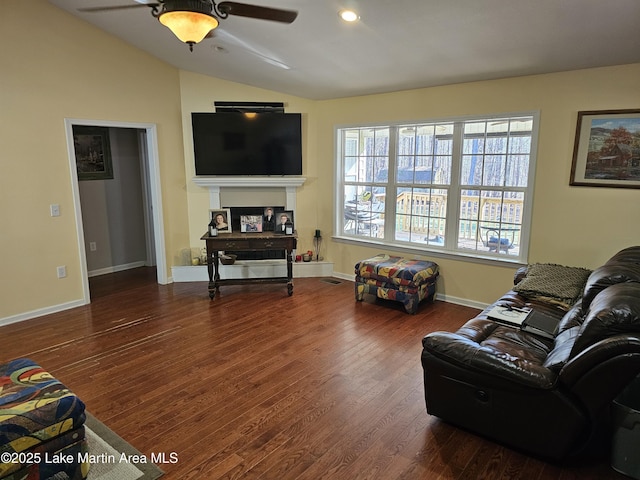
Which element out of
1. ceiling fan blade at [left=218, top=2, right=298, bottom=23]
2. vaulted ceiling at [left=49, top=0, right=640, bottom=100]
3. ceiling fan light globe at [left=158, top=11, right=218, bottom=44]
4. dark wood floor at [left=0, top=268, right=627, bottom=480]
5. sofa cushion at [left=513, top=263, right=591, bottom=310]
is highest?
vaulted ceiling at [left=49, top=0, right=640, bottom=100]

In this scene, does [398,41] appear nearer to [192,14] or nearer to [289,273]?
[192,14]

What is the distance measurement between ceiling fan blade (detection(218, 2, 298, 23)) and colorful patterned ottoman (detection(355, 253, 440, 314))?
274 cm

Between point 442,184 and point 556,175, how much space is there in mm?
1188

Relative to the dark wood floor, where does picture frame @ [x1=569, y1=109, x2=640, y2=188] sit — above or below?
above

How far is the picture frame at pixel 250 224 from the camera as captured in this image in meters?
5.21

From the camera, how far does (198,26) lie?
242 centimetres

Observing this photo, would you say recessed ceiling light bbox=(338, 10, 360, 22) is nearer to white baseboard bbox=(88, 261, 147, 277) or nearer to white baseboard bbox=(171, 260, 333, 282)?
white baseboard bbox=(171, 260, 333, 282)

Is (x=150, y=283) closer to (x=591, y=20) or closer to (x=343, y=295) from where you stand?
(x=343, y=295)

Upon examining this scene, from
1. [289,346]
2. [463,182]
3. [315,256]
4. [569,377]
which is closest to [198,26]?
[289,346]

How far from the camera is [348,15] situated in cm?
311

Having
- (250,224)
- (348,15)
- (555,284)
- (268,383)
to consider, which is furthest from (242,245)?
(555,284)

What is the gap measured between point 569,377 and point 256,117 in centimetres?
446

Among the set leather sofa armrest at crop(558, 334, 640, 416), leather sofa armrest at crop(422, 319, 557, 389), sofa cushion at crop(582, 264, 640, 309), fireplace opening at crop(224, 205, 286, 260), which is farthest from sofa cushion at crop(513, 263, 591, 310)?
fireplace opening at crop(224, 205, 286, 260)

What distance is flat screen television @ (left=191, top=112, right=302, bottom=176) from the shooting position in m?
5.22
